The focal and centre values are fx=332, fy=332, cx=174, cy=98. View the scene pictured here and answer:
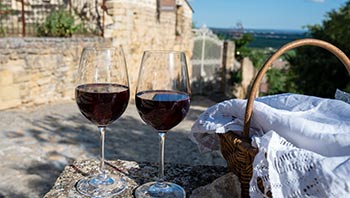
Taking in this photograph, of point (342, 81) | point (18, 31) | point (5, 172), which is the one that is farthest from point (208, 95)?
point (5, 172)

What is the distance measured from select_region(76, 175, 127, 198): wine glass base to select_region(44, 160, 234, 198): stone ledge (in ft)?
0.06

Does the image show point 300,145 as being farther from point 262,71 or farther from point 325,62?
point 325,62

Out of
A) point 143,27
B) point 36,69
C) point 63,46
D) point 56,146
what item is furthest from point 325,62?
point 56,146

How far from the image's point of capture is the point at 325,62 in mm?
8062

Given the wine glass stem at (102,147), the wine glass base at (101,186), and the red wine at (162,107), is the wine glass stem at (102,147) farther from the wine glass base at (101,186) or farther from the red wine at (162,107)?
the red wine at (162,107)

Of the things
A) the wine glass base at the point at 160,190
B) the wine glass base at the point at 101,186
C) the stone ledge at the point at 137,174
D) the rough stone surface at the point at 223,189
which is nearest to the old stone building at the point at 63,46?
A: the stone ledge at the point at 137,174

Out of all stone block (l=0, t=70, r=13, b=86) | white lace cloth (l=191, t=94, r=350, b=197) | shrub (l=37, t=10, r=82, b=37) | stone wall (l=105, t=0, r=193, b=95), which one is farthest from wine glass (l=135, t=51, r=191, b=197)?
stone wall (l=105, t=0, r=193, b=95)

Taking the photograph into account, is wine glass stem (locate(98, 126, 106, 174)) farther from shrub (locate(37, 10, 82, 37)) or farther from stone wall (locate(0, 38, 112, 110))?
shrub (locate(37, 10, 82, 37))

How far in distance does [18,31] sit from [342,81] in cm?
710

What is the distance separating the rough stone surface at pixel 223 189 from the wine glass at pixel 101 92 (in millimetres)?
231

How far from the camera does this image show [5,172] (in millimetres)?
2639

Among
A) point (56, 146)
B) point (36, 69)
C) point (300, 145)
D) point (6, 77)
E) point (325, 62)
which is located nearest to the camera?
point (300, 145)

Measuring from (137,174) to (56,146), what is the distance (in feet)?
8.23

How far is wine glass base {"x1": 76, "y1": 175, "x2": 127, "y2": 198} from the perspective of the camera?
919mm
